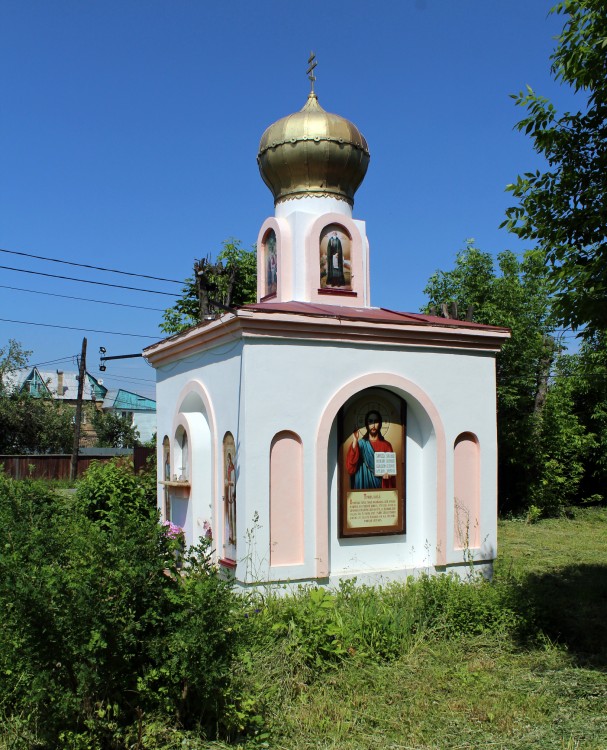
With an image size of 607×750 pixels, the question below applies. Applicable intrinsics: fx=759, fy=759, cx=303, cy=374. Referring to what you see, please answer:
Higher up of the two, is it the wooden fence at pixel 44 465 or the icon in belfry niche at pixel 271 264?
the icon in belfry niche at pixel 271 264

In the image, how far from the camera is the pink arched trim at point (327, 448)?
26.9ft

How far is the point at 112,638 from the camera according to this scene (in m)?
4.29

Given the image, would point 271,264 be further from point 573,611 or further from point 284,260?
point 573,611

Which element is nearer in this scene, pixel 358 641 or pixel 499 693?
pixel 499 693

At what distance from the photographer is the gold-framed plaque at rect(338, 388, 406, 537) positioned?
8.59 metres

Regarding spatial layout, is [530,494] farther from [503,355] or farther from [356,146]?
[356,146]

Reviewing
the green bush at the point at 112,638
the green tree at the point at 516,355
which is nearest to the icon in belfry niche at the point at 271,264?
the green bush at the point at 112,638

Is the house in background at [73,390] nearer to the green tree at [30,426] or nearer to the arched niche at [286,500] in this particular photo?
the green tree at [30,426]

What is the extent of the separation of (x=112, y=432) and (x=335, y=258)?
3863 centimetres

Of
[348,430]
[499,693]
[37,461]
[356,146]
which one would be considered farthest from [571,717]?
[37,461]

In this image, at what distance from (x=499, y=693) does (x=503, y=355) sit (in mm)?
13376

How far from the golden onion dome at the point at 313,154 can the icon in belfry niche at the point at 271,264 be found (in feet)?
A: 1.83

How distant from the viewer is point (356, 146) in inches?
408

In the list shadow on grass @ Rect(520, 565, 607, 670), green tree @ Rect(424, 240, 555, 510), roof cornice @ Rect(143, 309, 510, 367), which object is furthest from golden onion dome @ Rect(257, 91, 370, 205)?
green tree @ Rect(424, 240, 555, 510)
